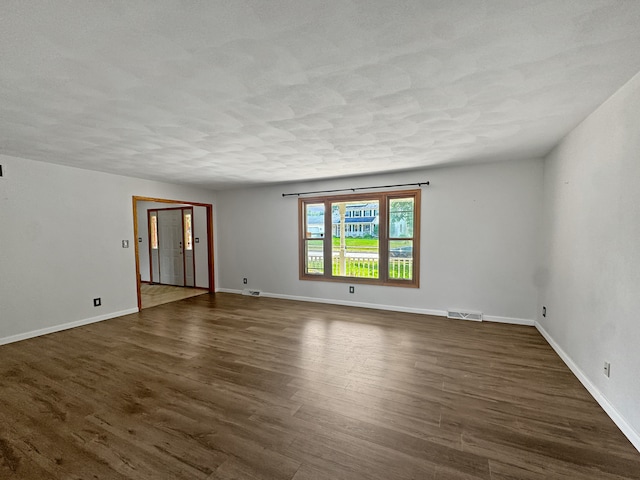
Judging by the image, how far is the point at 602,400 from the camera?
84.7 inches

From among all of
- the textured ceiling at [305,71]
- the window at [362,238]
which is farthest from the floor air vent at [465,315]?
the textured ceiling at [305,71]

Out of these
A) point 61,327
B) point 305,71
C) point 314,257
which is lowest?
point 61,327

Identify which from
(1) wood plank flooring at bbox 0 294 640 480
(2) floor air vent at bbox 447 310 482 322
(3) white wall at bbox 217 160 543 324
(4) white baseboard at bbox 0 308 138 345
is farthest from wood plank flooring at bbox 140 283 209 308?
(2) floor air vent at bbox 447 310 482 322

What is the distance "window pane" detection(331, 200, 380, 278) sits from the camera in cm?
507

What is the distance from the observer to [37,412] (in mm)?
2156

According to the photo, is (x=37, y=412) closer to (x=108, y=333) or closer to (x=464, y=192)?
(x=108, y=333)

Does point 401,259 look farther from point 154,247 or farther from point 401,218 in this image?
point 154,247

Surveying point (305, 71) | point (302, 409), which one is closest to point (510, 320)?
point (302, 409)

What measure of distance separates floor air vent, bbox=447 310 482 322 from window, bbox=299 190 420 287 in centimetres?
67

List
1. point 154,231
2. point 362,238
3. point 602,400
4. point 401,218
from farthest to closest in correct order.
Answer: point 154,231 → point 362,238 → point 401,218 → point 602,400

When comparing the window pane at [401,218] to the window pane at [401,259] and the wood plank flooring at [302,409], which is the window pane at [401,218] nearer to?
the window pane at [401,259]

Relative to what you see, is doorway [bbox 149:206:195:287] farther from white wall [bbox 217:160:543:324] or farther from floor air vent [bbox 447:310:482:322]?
floor air vent [bbox 447:310:482:322]

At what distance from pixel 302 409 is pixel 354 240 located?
3426 millimetres

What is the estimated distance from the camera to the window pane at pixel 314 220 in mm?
5531
